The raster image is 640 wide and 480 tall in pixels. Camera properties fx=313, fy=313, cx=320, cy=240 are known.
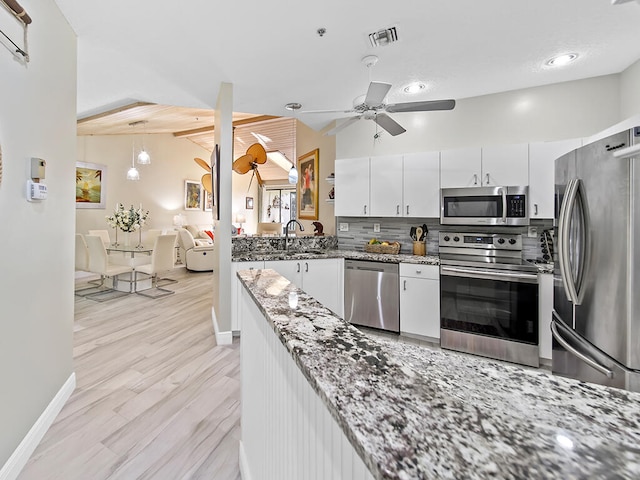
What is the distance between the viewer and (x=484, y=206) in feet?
10.1

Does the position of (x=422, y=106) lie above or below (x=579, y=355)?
above

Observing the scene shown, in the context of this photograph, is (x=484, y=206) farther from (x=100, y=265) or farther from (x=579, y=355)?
(x=100, y=265)

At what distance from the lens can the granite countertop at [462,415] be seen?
0.36 meters

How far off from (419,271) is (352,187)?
129 centimetres

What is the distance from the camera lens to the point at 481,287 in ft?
9.07

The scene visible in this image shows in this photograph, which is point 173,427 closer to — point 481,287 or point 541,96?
point 481,287

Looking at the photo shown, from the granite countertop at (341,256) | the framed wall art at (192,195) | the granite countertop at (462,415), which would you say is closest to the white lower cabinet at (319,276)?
the granite countertop at (341,256)

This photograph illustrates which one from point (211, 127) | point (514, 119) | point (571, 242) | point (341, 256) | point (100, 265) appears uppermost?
point (211, 127)

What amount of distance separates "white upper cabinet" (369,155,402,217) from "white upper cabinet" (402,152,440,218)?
0.07 metres

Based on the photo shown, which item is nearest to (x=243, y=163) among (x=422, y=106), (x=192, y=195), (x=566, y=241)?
(x=422, y=106)

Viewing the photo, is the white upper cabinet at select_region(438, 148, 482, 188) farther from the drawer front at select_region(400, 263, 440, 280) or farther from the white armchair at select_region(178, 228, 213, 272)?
the white armchair at select_region(178, 228, 213, 272)

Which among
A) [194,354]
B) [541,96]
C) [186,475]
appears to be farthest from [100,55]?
[541,96]

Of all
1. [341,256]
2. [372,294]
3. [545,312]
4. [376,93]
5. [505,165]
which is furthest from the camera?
[341,256]

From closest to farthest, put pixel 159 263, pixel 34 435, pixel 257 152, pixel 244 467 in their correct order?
1. pixel 244 467
2. pixel 34 435
3. pixel 257 152
4. pixel 159 263
